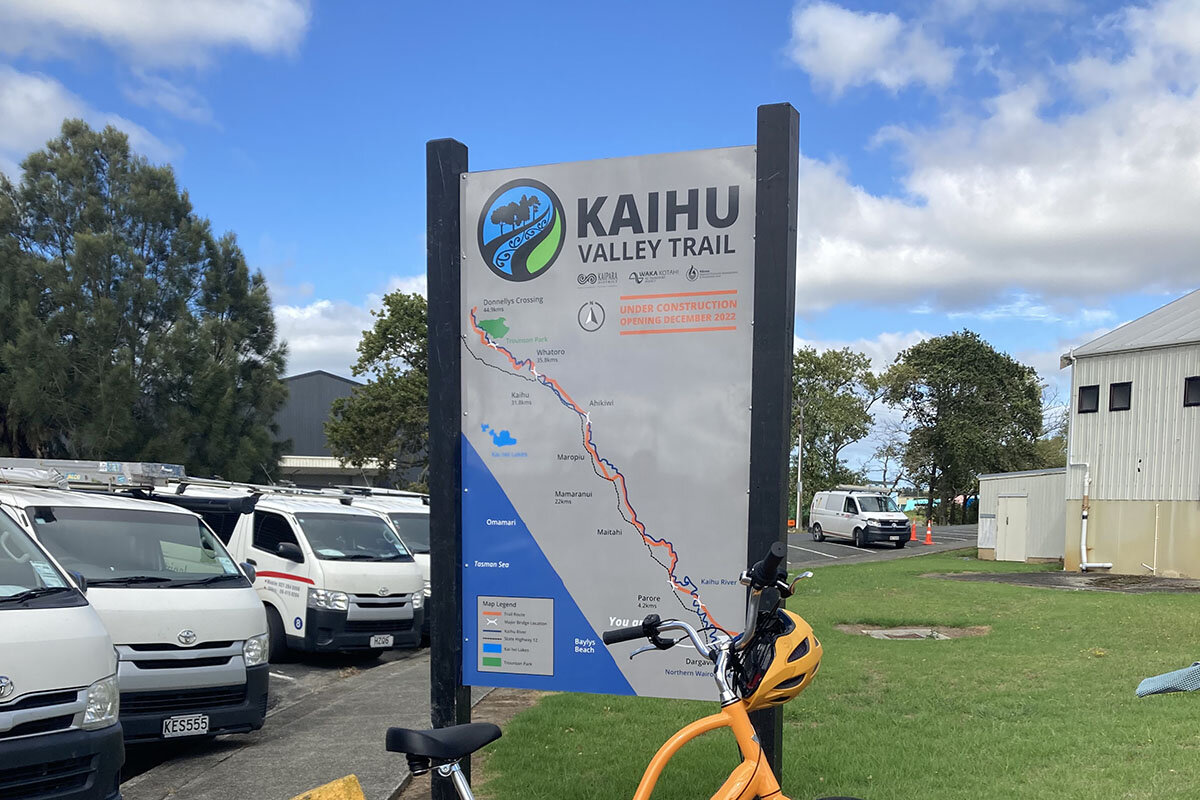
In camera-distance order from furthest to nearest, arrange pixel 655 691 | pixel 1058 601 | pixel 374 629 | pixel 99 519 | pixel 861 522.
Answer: pixel 861 522 → pixel 1058 601 → pixel 374 629 → pixel 99 519 → pixel 655 691

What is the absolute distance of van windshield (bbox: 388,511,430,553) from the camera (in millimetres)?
15266

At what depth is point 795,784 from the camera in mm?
5812

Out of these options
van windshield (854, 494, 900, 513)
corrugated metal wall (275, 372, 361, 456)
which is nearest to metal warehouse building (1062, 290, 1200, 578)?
van windshield (854, 494, 900, 513)

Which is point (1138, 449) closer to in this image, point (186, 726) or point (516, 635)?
point (186, 726)

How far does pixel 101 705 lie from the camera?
529 cm

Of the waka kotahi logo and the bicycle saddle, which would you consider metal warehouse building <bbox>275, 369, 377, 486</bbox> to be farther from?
the bicycle saddle

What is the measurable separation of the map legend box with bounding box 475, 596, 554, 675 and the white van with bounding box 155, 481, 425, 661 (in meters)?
7.88

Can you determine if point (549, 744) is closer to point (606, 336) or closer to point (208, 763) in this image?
point (208, 763)

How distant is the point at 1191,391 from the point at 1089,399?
2633 millimetres

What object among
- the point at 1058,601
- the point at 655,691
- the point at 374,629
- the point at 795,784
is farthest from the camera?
the point at 1058,601

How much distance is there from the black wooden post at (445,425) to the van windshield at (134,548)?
3.91 meters

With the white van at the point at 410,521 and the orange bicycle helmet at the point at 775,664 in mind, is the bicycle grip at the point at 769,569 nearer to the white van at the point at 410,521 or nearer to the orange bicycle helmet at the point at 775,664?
the orange bicycle helmet at the point at 775,664

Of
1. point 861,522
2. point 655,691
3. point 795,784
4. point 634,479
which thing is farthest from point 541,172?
point 861,522

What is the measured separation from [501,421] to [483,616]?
97 cm
